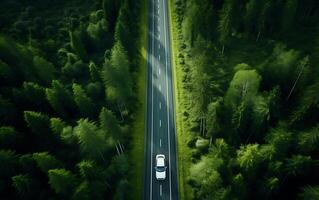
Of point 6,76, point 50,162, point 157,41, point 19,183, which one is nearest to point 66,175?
point 50,162

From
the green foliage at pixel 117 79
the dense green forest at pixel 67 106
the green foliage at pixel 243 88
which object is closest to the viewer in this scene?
the dense green forest at pixel 67 106

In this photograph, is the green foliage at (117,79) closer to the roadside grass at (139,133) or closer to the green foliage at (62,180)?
the roadside grass at (139,133)

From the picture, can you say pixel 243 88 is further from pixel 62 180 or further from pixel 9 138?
pixel 9 138

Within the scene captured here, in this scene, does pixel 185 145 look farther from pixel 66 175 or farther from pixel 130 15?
pixel 130 15

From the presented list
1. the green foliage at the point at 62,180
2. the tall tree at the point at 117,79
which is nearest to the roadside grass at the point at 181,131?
the tall tree at the point at 117,79

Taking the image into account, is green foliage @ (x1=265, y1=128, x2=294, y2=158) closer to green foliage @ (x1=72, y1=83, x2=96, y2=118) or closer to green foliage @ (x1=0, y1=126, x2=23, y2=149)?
green foliage @ (x1=72, y1=83, x2=96, y2=118)

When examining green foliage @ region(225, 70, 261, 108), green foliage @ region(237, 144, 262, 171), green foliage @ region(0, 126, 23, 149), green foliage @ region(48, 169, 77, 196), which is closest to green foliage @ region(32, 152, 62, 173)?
green foliage @ region(48, 169, 77, 196)
